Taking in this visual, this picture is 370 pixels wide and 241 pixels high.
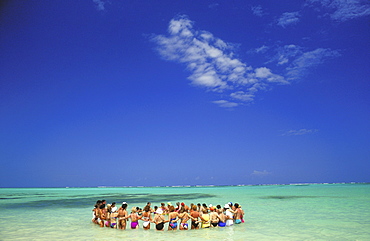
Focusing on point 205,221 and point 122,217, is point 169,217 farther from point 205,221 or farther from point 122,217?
point 122,217

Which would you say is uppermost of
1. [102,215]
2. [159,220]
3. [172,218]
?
[102,215]

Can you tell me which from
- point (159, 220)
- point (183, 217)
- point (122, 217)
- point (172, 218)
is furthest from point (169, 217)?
point (122, 217)

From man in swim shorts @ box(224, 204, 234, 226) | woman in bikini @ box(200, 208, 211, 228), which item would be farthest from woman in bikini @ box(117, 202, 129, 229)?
man in swim shorts @ box(224, 204, 234, 226)

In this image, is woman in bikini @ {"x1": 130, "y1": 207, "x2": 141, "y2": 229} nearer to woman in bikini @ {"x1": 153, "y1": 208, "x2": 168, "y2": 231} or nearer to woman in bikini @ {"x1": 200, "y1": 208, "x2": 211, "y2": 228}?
woman in bikini @ {"x1": 153, "y1": 208, "x2": 168, "y2": 231}

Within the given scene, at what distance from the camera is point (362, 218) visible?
2017 centimetres

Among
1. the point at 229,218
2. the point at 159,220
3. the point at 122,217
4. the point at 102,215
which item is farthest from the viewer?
the point at 102,215

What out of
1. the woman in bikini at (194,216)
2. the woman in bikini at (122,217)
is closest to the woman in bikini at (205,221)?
the woman in bikini at (194,216)

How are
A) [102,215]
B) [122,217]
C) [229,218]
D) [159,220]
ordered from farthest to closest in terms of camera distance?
[102,215]
[229,218]
[122,217]
[159,220]

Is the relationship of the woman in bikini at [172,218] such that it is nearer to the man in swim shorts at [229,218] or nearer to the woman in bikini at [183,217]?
the woman in bikini at [183,217]

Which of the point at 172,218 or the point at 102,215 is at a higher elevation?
the point at 102,215

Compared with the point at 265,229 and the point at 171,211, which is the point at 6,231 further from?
the point at 265,229

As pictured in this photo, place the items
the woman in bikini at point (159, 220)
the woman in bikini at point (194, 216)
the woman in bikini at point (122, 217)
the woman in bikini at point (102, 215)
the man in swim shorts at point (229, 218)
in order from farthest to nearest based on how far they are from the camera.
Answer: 1. the woman in bikini at point (102, 215)
2. the man in swim shorts at point (229, 218)
3. the woman in bikini at point (122, 217)
4. the woman in bikini at point (194, 216)
5. the woman in bikini at point (159, 220)

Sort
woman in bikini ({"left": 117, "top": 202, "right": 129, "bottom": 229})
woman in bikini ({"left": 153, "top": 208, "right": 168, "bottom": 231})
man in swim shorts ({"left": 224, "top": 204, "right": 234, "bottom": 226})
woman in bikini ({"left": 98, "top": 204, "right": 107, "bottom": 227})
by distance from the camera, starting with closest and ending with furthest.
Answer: woman in bikini ({"left": 153, "top": 208, "right": 168, "bottom": 231}) → woman in bikini ({"left": 117, "top": 202, "right": 129, "bottom": 229}) → man in swim shorts ({"left": 224, "top": 204, "right": 234, "bottom": 226}) → woman in bikini ({"left": 98, "top": 204, "right": 107, "bottom": 227})

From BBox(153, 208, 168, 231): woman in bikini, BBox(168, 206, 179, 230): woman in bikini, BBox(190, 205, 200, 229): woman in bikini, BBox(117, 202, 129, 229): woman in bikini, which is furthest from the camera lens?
BBox(117, 202, 129, 229): woman in bikini
